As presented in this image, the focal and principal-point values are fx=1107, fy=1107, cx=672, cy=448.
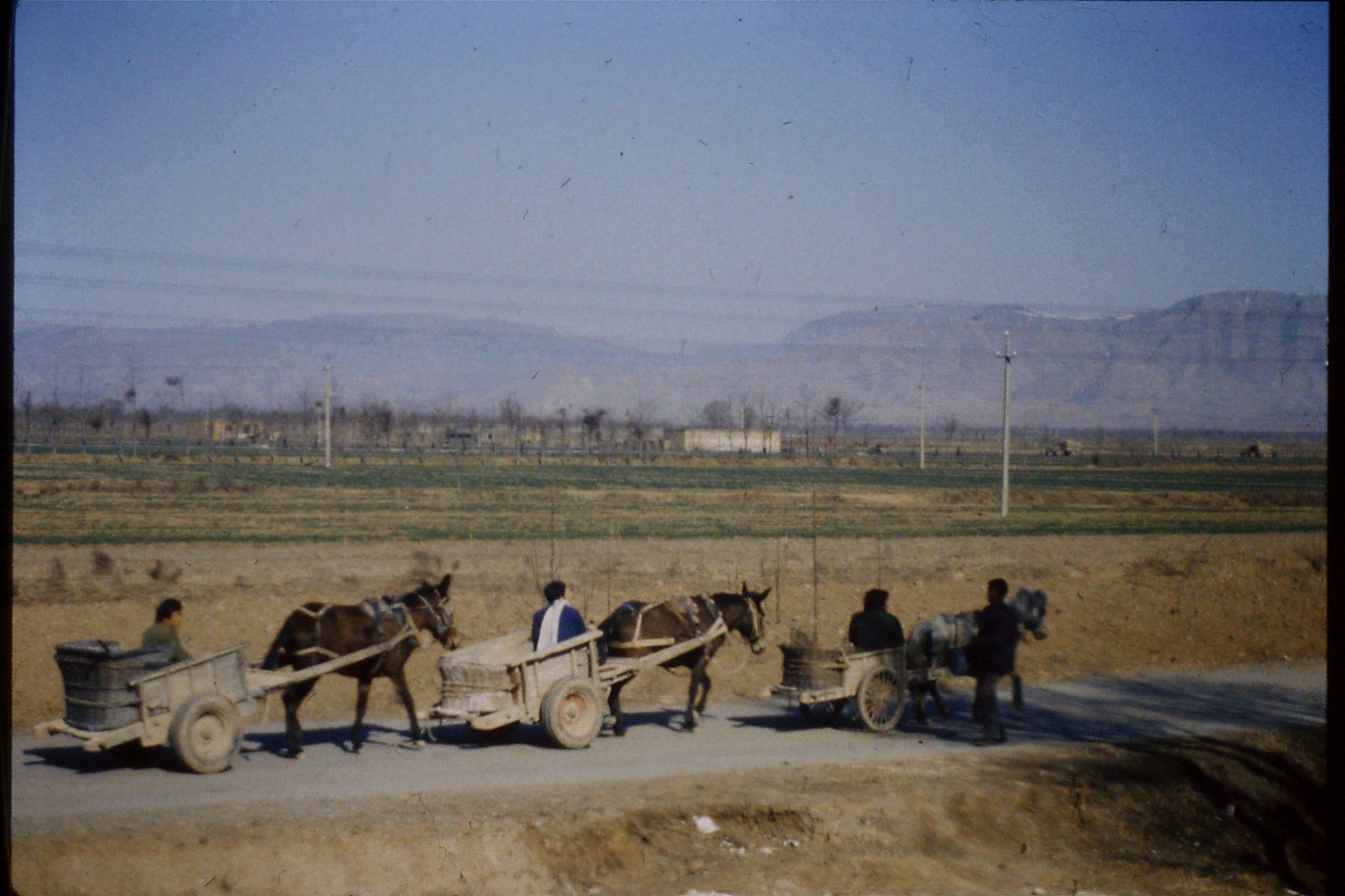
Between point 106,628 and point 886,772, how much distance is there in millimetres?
13131

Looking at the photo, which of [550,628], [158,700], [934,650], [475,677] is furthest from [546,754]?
[934,650]

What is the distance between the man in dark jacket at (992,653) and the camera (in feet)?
40.9

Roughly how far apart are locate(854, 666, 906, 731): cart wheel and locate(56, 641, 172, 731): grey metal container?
760 cm

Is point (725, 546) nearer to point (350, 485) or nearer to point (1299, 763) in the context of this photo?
point (1299, 763)

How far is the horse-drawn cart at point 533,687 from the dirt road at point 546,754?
0.35 meters

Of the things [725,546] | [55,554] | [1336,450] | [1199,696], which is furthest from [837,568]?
[1336,450]

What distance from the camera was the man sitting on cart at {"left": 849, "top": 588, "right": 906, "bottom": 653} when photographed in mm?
13227

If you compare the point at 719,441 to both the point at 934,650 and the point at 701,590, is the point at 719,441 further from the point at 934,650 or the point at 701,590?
the point at 934,650

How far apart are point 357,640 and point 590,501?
36588 millimetres

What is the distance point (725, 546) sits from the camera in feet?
109

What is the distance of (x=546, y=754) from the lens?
11875 mm

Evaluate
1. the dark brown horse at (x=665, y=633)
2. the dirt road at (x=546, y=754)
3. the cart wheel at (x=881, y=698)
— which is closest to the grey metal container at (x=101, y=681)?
the dirt road at (x=546, y=754)

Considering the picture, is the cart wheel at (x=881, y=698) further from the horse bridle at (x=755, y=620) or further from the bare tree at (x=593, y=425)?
the bare tree at (x=593, y=425)

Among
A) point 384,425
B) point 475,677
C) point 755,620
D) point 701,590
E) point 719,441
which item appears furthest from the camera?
point 384,425
